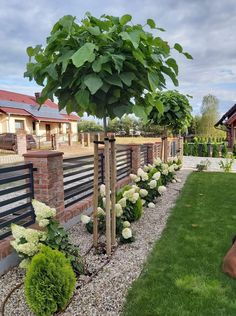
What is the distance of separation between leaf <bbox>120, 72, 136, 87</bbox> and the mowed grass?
6.62 ft

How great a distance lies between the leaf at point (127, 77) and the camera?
8.19ft

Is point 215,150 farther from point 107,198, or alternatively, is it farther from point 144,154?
point 107,198

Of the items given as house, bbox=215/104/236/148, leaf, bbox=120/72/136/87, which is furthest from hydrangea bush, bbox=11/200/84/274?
house, bbox=215/104/236/148

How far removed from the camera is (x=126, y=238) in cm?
371

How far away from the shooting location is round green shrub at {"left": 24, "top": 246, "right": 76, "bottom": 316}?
227cm

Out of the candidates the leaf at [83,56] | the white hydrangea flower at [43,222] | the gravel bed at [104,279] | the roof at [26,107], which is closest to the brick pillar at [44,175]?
the gravel bed at [104,279]

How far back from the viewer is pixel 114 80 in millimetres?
2492

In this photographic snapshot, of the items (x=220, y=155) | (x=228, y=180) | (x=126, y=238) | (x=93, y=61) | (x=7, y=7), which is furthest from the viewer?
(x=220, y=155)

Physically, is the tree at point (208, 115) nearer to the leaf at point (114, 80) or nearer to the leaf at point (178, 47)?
the leaf at point (178, 47)

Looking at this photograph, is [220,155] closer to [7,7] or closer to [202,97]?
[7,7]

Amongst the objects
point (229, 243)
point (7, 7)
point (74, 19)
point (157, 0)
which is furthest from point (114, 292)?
point (7, 7)

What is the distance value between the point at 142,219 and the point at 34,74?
10.7 feet

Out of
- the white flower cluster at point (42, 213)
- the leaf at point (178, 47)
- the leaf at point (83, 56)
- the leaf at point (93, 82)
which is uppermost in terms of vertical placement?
the leaf at point (178, 47)

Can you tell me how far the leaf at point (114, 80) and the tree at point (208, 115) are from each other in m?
33.3
